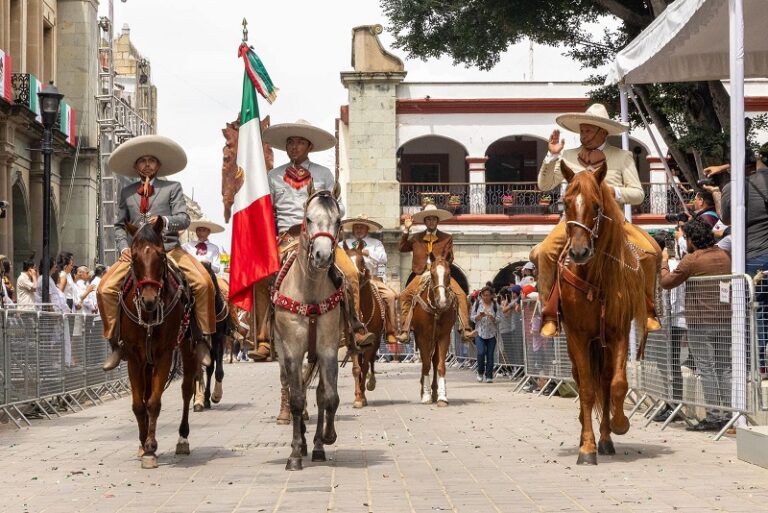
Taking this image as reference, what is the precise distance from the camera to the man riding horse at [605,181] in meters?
11.6

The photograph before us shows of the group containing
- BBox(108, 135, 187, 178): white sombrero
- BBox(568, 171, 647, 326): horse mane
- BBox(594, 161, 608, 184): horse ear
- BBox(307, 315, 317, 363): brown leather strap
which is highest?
BBox(108, 135, 187, 178): white sombrero

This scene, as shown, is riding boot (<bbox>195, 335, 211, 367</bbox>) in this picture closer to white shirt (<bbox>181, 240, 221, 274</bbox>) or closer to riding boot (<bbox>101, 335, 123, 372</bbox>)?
riding boot (<bbox>101, 335, 123, 372</bbox>)

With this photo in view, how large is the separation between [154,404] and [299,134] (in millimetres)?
3094

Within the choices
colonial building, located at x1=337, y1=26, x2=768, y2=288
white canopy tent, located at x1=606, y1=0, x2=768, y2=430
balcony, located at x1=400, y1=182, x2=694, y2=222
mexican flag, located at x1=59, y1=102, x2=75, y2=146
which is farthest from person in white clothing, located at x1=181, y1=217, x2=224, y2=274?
balcony, located at x1=400, y1=182, x2=694, y2=222

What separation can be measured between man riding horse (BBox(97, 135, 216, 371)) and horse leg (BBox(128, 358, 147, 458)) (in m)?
0.29

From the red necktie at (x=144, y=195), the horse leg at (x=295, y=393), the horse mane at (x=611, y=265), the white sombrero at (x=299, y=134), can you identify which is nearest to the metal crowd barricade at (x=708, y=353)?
the horse mane at (x=611, y=265)

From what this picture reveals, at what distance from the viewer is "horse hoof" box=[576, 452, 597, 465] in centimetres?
1067

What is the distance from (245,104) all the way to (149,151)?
3.38ft

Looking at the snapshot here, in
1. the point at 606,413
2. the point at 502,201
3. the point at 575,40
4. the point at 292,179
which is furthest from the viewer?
the point at 502,201

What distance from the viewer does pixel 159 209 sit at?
497 inches

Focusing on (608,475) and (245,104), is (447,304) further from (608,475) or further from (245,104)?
(608,475)

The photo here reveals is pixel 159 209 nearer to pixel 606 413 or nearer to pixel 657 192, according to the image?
pixel 606 413

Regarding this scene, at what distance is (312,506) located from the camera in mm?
8688

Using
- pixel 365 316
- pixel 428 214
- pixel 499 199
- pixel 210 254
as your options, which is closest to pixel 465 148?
pixel 499 199
